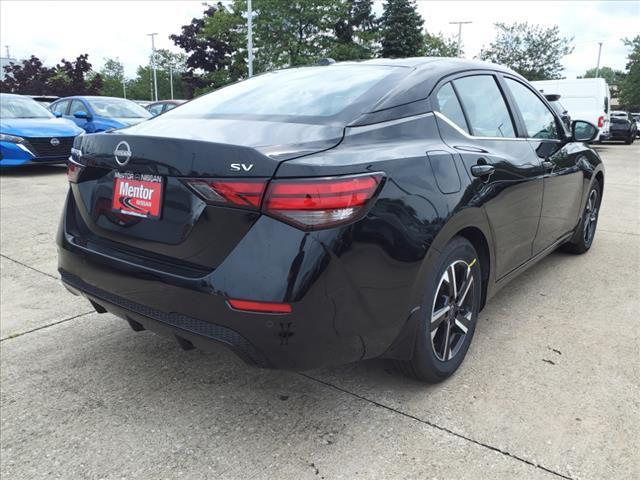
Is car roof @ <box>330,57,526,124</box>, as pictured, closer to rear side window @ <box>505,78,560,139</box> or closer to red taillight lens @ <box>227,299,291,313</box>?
rear side window @ <box>505,78,560,139</box>

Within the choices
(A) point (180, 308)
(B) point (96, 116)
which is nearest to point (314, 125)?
(A) point (180, 308)

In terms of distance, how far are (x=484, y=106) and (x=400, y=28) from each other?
124 feet

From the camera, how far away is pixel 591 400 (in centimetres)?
246

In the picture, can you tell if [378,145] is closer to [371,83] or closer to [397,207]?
[397,207]

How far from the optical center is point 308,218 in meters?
1.82

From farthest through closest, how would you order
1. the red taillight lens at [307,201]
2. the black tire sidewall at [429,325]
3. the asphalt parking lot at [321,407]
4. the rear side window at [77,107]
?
the rear side window at [77,107] → the black tire sidewall at [429,325] → the asphalt parking lot at [321,407] → the red taillight lens at [307,201]

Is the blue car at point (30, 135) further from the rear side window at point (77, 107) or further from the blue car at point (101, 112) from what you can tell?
the rear side window at point (77, 107)

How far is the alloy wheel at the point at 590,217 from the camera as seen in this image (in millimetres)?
4652

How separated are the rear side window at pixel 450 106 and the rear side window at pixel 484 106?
0.22ft

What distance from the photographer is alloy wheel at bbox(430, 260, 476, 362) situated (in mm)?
2453

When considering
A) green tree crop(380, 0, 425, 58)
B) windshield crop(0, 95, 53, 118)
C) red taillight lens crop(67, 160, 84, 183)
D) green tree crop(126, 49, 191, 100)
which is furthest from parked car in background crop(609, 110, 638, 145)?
green tree crop(126, 49, 191, 100)

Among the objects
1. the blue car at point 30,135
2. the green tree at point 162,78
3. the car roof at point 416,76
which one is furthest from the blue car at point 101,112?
the green tree at point 162,78

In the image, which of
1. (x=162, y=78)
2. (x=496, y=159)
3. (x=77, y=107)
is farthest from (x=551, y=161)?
(x=162, y=78)

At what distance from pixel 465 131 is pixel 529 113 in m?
1.09
